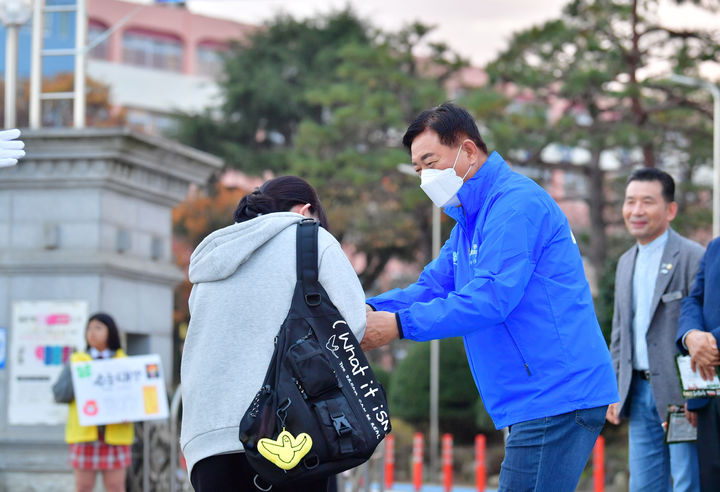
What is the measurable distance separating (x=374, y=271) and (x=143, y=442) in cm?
2854

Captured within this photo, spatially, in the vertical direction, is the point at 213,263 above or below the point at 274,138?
below

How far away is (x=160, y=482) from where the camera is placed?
10.5m

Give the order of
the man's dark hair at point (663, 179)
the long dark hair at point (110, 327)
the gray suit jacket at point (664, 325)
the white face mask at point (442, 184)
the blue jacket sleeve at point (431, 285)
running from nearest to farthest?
1. the white face mask at point (442, 184)
2. the blue jacket sleeve at point (431, 285)
3. the gray suit jacket at point (664, 325)
4. the man's dark hair at point (663, 179)
5. the long dark hair at point (110, 327)

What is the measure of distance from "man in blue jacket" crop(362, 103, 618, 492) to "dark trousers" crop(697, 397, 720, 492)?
186 cm

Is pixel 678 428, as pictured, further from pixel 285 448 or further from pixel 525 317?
pixel 285 448

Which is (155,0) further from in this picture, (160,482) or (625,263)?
(625,263)

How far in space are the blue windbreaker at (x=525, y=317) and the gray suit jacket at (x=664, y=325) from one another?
2.10m

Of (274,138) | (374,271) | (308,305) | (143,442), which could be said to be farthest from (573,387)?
(274,138)

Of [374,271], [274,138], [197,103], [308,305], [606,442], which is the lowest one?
[606,442]

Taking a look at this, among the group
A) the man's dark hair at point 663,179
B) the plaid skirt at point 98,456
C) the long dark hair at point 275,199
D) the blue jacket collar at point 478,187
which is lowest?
the plaid skirt at point 98,456

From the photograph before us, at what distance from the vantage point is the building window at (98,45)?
53.3 metres

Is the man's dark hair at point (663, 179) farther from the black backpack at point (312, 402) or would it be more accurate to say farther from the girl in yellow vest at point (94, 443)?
the girl in yellow vest at point (94, 443)

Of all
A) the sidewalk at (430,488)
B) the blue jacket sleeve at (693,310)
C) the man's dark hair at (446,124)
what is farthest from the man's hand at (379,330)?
the sidewalk at (430,488)

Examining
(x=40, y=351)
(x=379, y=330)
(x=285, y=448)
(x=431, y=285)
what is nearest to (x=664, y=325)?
(x=431, y=285)
